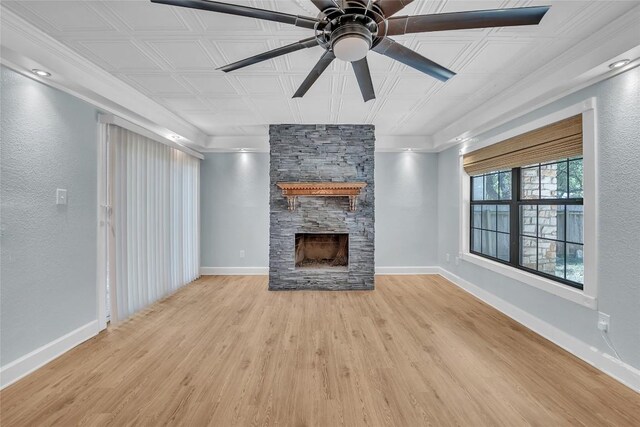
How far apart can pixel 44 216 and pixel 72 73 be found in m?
1.17

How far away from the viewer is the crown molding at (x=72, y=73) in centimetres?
184

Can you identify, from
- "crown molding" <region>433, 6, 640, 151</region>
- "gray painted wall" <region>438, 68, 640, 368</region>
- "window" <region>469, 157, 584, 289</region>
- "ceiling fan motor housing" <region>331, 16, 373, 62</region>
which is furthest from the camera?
"window" <region>469, 157, 584, 289</region>

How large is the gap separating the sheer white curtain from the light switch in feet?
1.73

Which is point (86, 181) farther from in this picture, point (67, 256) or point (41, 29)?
point (41, 29)

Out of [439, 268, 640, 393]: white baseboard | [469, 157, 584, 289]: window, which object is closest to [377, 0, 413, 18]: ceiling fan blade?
[469, 157, 584, 289]: window

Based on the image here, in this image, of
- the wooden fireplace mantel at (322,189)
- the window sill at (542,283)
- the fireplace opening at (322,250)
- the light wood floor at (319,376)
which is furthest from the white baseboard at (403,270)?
the light wood floor at (319,376)

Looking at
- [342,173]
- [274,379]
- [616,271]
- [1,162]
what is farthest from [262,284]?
[616,271]

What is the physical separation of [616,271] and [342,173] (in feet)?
10.00

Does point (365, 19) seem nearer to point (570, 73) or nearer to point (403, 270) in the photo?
point (570, 73)

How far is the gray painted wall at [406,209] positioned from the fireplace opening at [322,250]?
0.83 meters

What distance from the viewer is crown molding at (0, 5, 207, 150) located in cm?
184

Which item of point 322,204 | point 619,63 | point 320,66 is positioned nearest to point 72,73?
point 320,66

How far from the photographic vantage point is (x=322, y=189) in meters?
4.11

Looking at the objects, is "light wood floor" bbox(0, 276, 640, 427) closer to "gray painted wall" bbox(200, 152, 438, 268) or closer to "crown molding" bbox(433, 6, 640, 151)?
"gray painted wall" bbox(200, 152, 438, 268)
